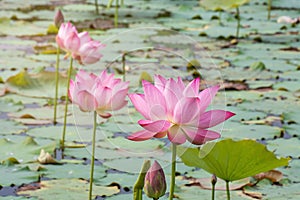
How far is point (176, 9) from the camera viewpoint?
5.11 metres

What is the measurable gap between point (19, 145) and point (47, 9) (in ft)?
9.46

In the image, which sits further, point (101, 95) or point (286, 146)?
point (286, 146)

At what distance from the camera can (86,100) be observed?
1648 mm

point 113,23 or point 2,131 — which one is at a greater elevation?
point 113,23

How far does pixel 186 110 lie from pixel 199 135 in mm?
50

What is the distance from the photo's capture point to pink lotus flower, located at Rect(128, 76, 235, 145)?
123 cm

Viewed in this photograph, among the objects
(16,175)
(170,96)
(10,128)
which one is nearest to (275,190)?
(16,175)

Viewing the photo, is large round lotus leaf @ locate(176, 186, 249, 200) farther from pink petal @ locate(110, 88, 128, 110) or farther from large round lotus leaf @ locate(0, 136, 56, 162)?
large round lotus leaf @ locate(0, 136, 56, 162)

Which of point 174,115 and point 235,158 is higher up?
point 174,115

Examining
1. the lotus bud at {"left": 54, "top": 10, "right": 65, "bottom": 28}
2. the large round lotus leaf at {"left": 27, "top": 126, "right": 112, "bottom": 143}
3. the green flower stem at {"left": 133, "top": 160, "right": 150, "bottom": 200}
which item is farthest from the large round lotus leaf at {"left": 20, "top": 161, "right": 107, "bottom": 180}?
the green flower stem at {"left": 133, "top": 160, "right": 150, "bottom": 200}

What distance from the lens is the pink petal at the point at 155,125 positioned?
4.00 feet

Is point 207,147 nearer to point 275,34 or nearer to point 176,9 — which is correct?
point 275,34

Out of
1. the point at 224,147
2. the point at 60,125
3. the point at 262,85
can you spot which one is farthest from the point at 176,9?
the point at 224,147

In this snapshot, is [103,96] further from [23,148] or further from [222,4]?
[222,4]
